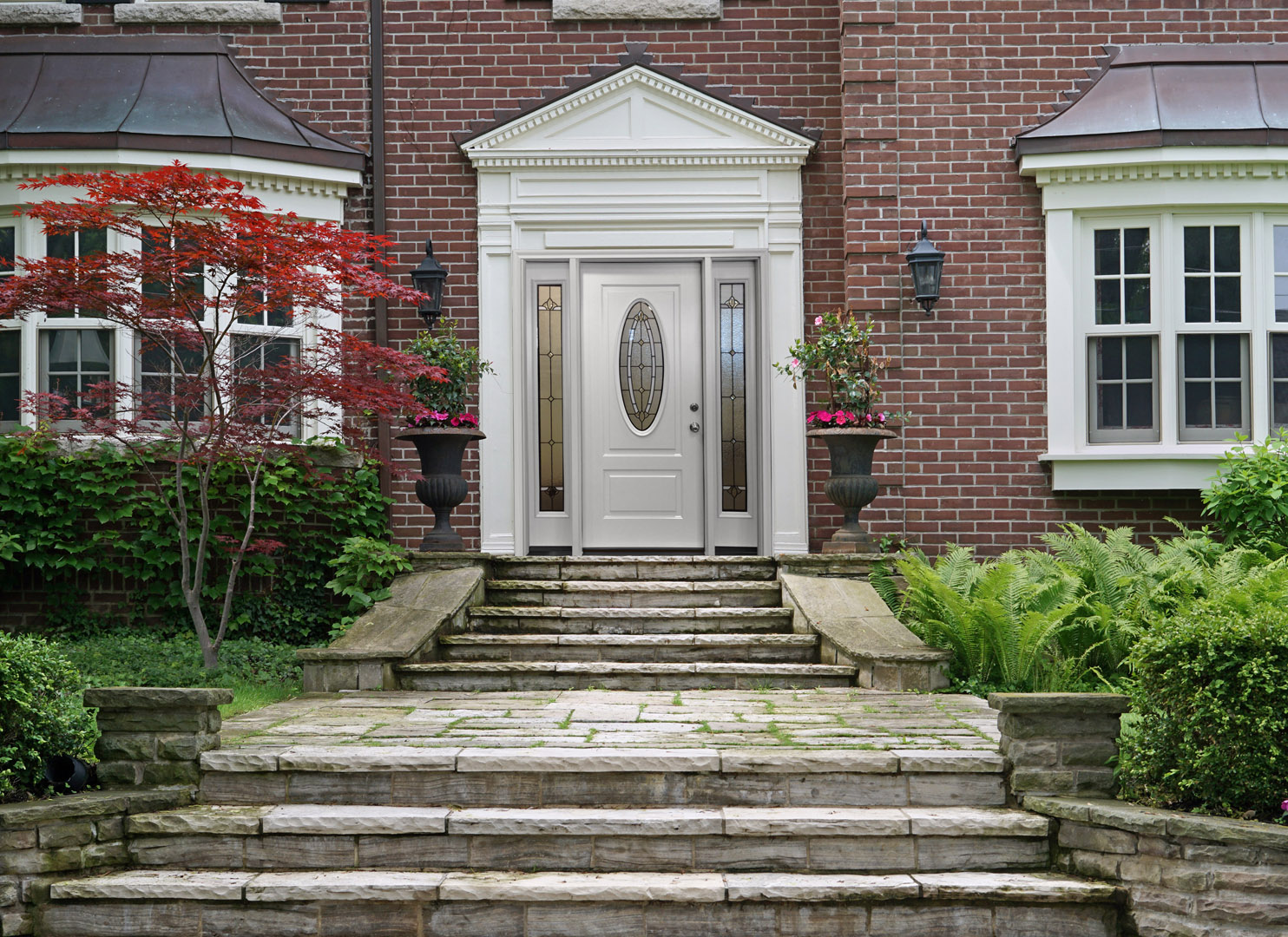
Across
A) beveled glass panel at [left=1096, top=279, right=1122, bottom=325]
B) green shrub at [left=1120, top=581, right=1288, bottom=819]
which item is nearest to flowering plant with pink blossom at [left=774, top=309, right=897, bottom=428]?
beveled glass panel at [left=1096, top=279, right=1122, bottom=325]

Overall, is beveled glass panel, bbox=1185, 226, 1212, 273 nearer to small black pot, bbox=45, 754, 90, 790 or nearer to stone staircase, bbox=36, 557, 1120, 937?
stone staircase, bbox=36, 557, 1120, 937

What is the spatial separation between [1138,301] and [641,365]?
368 centimetres

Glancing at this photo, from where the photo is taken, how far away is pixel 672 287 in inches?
365

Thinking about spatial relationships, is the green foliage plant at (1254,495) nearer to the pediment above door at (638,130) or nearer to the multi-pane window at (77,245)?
the pediment above door at (638,130)

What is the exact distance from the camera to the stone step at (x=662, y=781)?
4434mm

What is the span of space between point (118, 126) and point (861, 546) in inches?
233

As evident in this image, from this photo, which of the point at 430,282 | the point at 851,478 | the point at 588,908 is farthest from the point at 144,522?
the point at 588,908

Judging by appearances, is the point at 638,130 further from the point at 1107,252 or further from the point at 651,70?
the point at 1107,252

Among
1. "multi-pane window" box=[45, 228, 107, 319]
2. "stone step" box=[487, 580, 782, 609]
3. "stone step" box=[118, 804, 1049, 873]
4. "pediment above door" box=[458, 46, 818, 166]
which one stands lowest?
"stone step" box=[118, 804, 1049, 873]

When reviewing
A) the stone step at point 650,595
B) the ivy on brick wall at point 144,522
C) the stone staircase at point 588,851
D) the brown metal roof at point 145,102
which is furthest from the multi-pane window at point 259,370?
the stone staircase at point 588,851

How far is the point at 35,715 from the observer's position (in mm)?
4230

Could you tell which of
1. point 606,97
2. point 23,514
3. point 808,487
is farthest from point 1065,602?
point 23,514

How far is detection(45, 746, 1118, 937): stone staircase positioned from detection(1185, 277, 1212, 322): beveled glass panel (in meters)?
5.36

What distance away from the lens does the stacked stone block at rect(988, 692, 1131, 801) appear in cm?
435
